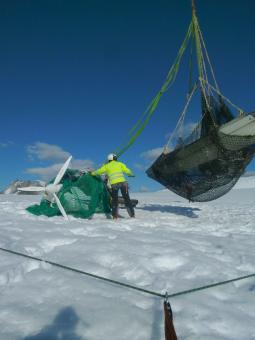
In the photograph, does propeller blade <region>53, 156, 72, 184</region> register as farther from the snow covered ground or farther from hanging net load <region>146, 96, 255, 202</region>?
the snow covered ground

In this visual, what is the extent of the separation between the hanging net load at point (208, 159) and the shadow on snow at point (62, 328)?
264 inches

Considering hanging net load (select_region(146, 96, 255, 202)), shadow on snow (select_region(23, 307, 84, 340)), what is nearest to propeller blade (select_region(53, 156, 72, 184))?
hanging net load (select_region(146, 96, 255, 202))

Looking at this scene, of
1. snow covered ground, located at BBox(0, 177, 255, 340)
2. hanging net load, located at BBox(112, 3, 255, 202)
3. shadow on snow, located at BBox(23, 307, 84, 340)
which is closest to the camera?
shadow on snow, located at BBox(23, 307, 84, 340)

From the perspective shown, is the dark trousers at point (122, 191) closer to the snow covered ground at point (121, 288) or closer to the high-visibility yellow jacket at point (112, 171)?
the high-visibility yellow jacket at point (112, 171)

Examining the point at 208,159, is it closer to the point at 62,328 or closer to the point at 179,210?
the point at 179,210

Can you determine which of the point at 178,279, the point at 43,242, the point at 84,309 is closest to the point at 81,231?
the point at 43,242

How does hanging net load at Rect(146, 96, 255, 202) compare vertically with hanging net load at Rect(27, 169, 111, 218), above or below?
above

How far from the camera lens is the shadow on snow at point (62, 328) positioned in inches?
93.3

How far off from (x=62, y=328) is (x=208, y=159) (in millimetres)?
7164

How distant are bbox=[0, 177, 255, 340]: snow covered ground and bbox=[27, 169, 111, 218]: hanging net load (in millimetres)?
3419

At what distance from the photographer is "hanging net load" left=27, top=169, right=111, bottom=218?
9.43 m

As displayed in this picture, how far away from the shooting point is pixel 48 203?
991cm

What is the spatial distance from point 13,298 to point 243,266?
2.99 metres

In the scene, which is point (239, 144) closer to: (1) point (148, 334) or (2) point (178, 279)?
(2) point (178, 279)
